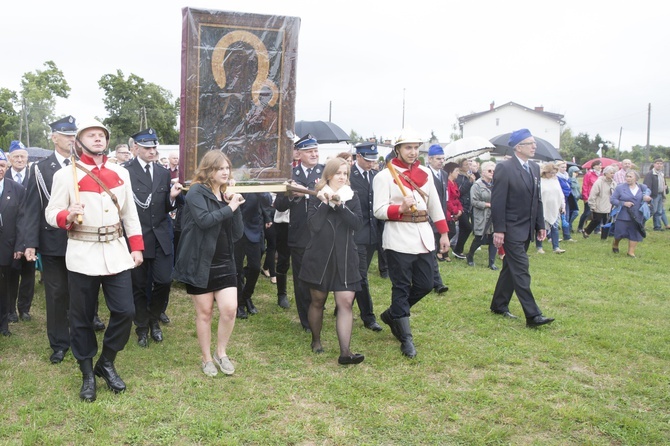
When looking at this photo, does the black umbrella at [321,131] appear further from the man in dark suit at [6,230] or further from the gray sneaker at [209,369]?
the gray sneaker at [209,369]

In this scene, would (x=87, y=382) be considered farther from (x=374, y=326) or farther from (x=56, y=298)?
(x=374, y=326)

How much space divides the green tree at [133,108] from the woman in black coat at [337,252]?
123 ft

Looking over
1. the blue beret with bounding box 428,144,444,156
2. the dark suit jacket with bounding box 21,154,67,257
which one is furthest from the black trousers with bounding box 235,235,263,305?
the blue beret with bounding box 428,144,444,156

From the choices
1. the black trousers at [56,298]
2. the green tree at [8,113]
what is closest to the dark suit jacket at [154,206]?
the black trousers at [56,298]

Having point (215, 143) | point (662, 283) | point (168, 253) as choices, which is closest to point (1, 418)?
point (168, 253)

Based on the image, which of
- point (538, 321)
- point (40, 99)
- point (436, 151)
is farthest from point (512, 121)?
point (538, 321)

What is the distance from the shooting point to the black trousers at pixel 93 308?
4.59m

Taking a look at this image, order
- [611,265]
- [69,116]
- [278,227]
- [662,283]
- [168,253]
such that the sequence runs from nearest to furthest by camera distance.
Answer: [69,116] → [168,253] → [278,227] → [662,283] → [611,265]

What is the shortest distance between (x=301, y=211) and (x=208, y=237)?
1.92 metres

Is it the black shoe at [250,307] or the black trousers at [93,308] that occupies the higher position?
the black trousers at [93,308]

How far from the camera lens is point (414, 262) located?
5.79 metres

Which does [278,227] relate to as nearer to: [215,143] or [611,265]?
[215,143]

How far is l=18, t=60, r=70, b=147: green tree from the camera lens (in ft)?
122

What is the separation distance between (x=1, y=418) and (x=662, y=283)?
9.10m
